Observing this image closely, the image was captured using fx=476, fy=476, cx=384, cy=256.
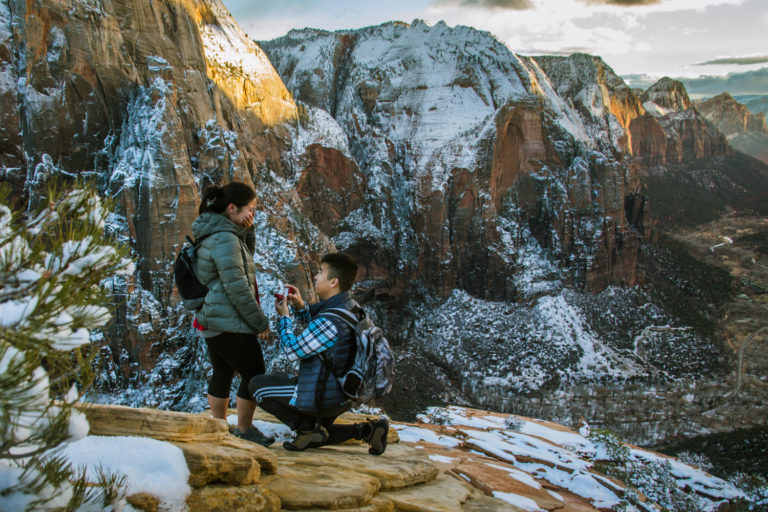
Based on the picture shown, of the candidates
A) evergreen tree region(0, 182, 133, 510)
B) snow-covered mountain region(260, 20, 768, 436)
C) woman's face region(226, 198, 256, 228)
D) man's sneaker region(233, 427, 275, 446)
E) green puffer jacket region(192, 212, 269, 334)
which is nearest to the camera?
evergreen tree region(0, 182, 133, 510)

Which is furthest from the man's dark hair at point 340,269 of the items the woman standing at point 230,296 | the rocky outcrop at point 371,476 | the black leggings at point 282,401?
the rocky outcrop at point 371,476

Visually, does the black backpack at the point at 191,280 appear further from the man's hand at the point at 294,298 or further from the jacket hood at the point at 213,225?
the man's hand at the point at 294,298

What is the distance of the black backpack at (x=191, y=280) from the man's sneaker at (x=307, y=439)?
155cm

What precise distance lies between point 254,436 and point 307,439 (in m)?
0.65

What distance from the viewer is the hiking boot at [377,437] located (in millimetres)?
4816

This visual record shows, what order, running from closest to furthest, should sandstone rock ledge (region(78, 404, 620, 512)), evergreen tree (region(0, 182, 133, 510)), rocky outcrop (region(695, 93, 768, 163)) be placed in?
evergreen tree (region(0, 182, 133, 510)) → sandstone rock ledge (region(78, 404, 620, 512)) → rocky outcrop (region(695, 93, 768, 163))

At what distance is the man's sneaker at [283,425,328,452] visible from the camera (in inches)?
175

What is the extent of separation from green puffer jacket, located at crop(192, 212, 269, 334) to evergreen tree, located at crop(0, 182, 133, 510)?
6.77 feet

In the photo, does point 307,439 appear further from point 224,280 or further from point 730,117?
point 730,117

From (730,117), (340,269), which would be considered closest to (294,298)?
(340,269)

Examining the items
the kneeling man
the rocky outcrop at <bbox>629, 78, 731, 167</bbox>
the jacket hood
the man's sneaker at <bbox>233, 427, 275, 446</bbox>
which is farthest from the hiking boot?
the rocky outcrop at <bbox>629, 78, 731, 167</bbox>

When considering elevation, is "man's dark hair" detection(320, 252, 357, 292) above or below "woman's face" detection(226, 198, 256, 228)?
below

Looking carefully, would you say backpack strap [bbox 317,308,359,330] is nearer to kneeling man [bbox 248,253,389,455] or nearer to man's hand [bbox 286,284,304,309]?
kneeling man [bbox 248,253,389,455]

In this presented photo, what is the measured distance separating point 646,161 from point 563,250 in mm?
84391
